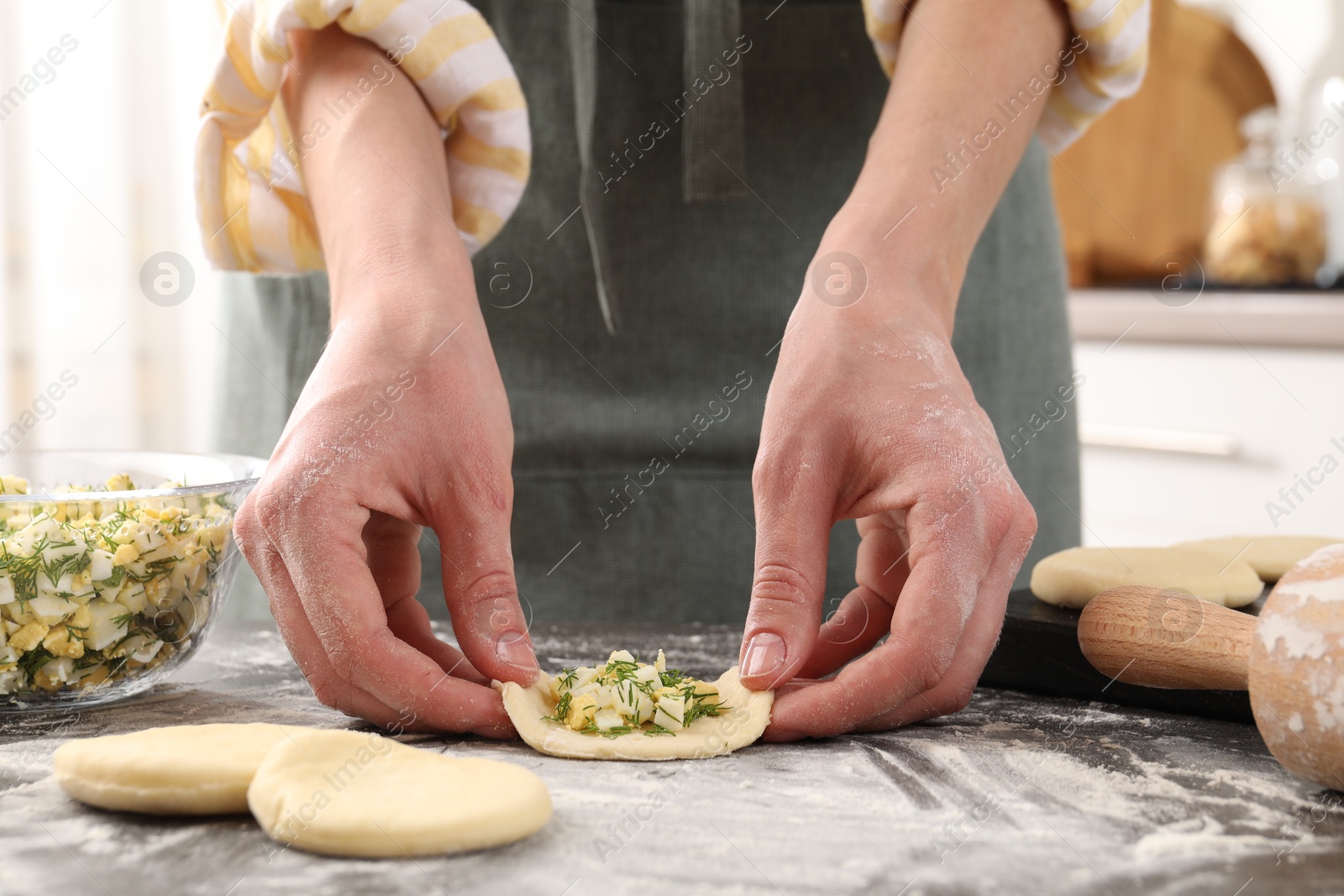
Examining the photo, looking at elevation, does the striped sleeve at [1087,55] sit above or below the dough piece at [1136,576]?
above

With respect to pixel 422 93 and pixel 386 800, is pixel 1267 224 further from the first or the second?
pixel 386 800

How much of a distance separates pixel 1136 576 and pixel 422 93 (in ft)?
2.00

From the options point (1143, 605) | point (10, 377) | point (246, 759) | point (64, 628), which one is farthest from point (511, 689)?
point (10, 377)

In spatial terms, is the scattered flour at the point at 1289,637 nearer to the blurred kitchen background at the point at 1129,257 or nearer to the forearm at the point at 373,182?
the forearm at the point at 373,182

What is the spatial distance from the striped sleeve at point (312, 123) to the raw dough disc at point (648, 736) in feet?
1.38

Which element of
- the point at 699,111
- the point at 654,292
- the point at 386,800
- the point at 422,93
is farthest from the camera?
the point at 654,292

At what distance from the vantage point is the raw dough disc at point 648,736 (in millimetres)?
611

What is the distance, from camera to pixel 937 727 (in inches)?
26.5

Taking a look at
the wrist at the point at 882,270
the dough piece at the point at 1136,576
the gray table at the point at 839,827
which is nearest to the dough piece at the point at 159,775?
the gray table at the point at 839,827

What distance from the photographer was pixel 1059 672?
0.74 m

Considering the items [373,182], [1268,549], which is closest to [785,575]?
[373,182]

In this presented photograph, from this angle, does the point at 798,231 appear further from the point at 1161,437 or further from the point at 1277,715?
the point at 1161,437

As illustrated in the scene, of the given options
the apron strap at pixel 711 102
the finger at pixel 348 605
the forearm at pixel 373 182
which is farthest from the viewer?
the apron strap at pixel 711 102

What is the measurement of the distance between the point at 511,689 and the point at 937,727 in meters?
0.25
